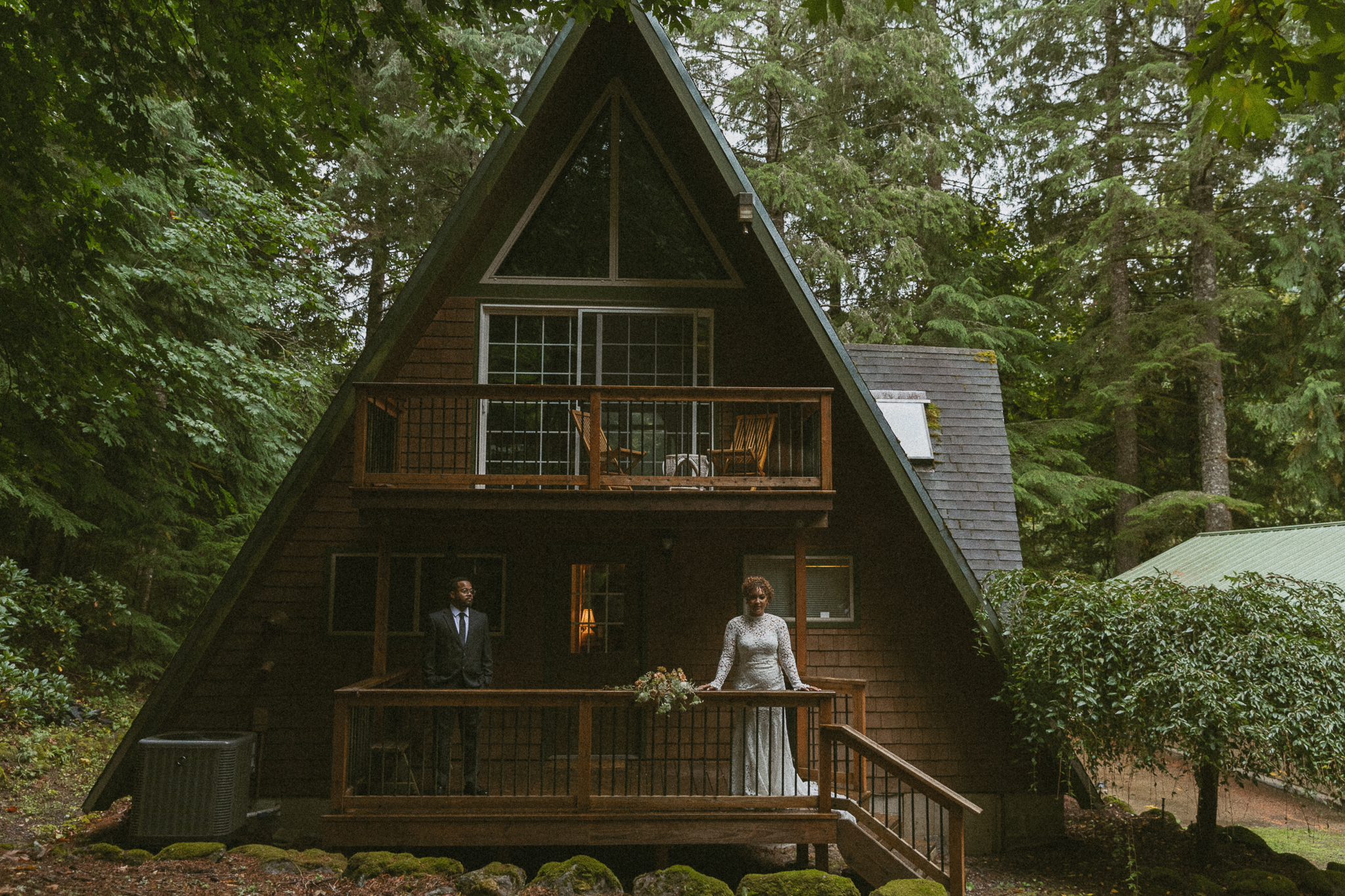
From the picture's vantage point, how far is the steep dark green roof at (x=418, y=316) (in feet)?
27.2

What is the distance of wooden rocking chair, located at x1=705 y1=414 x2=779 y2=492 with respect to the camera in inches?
347

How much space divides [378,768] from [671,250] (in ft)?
20.2

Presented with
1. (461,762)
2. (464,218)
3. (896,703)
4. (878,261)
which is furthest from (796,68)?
(461,762)

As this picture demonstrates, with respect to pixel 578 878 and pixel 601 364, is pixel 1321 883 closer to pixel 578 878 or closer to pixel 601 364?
pixel 578 878

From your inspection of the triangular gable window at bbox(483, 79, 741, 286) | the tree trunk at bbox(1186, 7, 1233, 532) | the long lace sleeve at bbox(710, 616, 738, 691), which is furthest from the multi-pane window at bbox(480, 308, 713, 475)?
the tree trunk at bbox(1186, 7, 1233, 532)

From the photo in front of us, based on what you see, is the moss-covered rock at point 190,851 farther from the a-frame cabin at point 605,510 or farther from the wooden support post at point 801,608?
the wooden support post at point 801,608

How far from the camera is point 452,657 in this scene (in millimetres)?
7758

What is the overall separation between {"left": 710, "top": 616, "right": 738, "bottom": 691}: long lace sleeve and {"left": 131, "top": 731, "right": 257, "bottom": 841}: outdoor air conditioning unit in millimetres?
4327

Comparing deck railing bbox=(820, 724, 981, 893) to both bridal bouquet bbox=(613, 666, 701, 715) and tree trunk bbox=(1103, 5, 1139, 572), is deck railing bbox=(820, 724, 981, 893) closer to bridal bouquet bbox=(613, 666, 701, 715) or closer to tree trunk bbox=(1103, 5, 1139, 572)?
bridal bouquet bbox=(613, 666, 701, 715)

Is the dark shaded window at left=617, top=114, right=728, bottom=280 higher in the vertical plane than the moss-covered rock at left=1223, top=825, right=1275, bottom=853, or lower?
higher

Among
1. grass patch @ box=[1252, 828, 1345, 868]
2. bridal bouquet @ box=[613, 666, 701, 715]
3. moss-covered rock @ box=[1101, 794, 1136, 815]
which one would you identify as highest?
bridal bouquet @ box=[613, 666, 701, 715]

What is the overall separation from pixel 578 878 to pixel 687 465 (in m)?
3.93

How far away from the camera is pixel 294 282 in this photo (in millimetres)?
14836

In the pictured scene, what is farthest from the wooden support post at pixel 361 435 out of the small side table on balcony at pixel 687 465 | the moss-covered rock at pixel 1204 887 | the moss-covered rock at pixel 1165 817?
the moss-covered rock at pixel 1165 817
